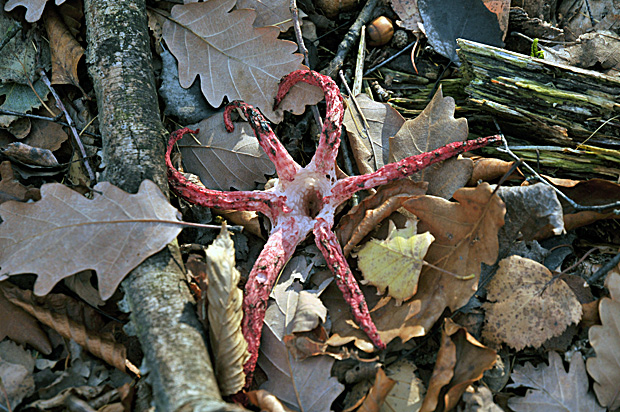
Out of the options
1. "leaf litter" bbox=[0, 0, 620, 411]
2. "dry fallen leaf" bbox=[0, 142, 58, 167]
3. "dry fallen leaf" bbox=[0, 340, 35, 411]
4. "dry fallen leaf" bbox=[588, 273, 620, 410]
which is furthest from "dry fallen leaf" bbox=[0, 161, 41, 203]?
"dry fallen leaf" bbox=[588, 273, 620, 410]

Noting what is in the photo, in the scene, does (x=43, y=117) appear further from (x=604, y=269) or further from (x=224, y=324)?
(x=604, y=269)

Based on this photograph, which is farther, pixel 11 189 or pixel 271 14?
pixel 271 14

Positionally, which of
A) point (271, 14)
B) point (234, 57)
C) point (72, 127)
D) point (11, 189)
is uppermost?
point (271, 14)

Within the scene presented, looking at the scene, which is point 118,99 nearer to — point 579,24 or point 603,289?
point 603,289

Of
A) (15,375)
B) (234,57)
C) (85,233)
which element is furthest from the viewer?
(234,57)

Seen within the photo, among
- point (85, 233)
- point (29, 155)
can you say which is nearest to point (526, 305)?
point (85, 233)

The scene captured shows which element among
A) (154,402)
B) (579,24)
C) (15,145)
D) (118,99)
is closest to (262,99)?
(118,99)

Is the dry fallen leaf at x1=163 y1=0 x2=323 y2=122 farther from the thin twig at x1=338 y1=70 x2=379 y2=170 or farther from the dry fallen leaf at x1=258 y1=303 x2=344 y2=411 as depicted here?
the dry fallen leaf at x1=258 y1=303 x2=344 y2=411
